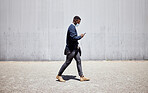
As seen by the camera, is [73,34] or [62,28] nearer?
[73,34]

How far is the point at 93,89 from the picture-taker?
342cm

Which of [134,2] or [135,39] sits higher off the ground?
[134,2]

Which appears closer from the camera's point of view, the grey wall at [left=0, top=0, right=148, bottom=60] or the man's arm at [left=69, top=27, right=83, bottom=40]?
the man's arm at [left=69, top=27, right=83, bottom=40]

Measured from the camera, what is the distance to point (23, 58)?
8.86 metres

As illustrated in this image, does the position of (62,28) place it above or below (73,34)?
above

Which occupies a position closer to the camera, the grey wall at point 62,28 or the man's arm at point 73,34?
the man's arm at point 73,34

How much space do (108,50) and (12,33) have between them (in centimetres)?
576

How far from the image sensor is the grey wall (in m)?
8.86

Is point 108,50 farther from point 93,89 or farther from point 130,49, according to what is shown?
point 93,89

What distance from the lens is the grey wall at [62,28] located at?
8.86m

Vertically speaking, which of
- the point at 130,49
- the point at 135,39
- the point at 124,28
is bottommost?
the point at 130,49

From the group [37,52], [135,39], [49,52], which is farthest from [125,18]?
[37,52]

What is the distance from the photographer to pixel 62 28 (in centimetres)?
891

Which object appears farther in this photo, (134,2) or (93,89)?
(134,2)
